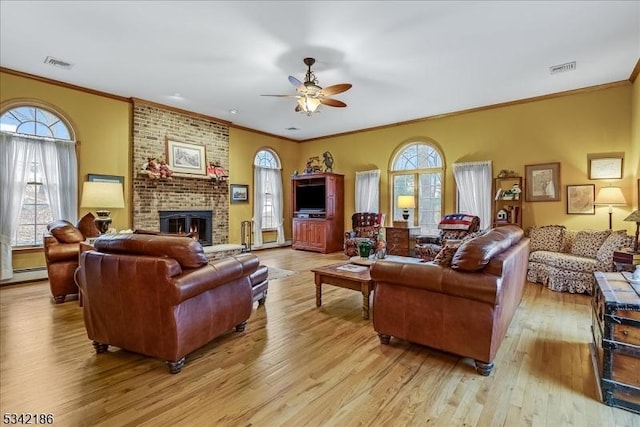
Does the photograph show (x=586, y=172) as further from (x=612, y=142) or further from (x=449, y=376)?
(x=449, y=376)

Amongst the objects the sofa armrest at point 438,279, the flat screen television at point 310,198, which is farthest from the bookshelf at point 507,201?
the sofa armrest at point 438,279

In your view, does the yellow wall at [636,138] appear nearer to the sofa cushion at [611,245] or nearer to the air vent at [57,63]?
the sofa cushion at [611,245]

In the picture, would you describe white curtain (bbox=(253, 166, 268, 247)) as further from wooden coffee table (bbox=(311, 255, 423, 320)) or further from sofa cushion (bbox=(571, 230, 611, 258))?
sofa cushion (bbox=(571, 230, 611, 258))

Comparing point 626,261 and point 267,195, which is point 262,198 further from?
point 626,261

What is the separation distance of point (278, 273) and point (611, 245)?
473 centimetres

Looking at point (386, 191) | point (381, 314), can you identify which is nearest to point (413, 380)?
point (381, 314)

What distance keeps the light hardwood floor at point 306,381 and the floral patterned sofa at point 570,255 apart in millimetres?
1310

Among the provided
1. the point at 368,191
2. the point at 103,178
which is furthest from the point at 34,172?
the point at 368,191

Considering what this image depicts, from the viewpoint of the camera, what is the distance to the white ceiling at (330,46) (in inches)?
120

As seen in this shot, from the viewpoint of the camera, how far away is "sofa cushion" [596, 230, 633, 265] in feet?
13.1

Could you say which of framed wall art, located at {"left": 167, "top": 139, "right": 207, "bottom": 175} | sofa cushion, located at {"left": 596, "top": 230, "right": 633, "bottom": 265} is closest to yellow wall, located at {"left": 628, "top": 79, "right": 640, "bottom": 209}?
sofa cushion, located at {"left": 596, "top": 230, "right": 633, "bottom": 265}

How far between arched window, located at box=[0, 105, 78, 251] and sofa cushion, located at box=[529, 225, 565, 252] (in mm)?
7559

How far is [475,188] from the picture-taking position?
20.1 feet

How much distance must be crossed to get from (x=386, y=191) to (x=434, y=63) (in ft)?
11.9
